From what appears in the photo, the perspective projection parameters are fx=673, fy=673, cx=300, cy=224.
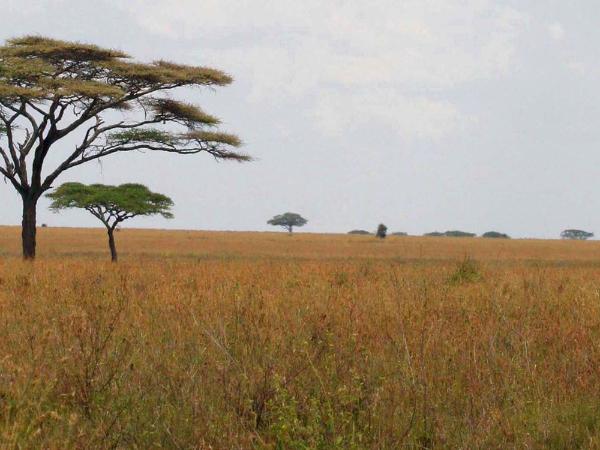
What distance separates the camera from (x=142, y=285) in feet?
39.0

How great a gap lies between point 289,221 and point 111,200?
251ft

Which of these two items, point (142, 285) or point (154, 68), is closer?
point (142, 285)

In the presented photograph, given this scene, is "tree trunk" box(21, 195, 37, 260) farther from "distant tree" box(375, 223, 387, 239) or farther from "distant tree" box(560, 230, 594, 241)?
"distant tree" box(560, 230, 594, 241)

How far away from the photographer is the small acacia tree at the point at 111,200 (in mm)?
31297

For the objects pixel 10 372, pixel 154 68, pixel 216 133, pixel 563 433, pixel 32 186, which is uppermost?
pixel 154 68

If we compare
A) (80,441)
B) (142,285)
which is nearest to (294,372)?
(80,441)

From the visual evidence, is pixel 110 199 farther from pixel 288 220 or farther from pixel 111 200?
pixel 288 220

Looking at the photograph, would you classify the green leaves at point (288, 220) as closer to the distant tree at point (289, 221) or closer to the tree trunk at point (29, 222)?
the distant tree at point (289, 221)

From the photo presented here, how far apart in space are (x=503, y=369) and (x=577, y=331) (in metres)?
1.94

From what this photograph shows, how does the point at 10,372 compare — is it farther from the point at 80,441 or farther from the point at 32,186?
the point at 32,186

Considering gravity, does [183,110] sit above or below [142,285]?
above

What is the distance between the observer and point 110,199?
31047mm

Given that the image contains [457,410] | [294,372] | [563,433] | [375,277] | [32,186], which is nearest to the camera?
[563,433]

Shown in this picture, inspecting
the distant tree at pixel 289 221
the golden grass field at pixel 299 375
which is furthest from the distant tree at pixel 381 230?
the golden grass field at pixel 299 375
